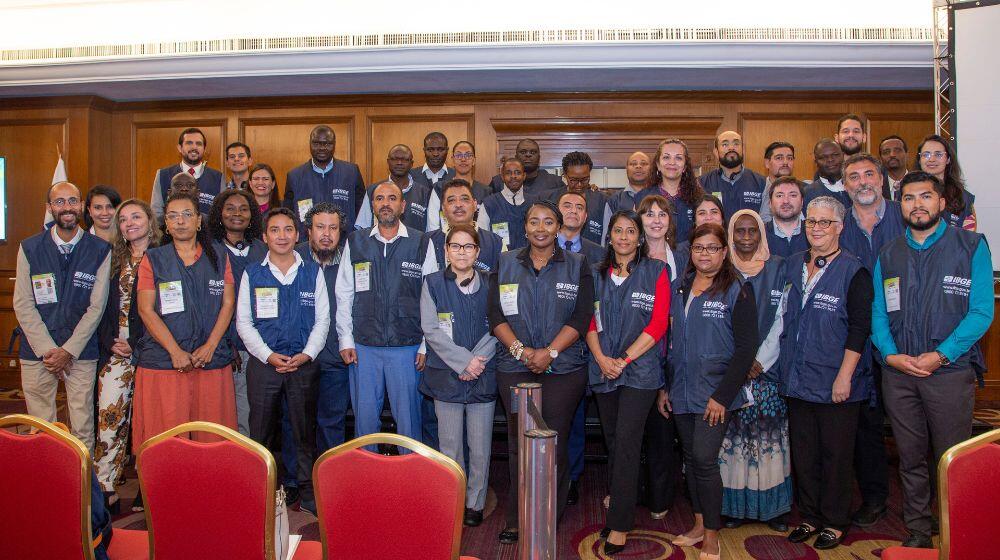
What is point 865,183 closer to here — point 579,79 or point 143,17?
point 579,79

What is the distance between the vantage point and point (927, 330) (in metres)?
3.03

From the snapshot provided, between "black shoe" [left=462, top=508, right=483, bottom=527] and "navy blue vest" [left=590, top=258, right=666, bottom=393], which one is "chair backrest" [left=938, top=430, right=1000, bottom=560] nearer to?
"navy blue vest" [left=590, top=258, right=666, bottom=393]

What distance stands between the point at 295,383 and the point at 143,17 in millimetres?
3904

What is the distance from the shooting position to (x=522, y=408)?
1747 mm

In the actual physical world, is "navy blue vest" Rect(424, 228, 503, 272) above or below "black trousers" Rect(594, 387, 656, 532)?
above

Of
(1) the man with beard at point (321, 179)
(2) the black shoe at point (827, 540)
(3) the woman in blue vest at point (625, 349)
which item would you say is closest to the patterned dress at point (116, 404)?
(1) the man with beard at point (321, 179)

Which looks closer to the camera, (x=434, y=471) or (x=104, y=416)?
(x=434, y=471)

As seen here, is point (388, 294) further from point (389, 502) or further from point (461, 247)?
point (389, 502)

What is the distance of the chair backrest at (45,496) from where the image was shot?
1936 mm

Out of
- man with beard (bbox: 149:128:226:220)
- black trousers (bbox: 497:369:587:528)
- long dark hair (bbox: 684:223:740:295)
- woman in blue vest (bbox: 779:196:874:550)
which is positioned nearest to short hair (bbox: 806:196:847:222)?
woman in blue vest (bbox: 779:196:874:550)

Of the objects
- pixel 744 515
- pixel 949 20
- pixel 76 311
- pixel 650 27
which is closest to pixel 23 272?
pixel 76 311

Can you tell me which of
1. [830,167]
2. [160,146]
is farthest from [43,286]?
[830,167]

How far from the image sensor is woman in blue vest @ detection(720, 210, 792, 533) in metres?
3.34

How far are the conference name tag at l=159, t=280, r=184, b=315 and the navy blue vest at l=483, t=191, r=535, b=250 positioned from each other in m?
2.02
